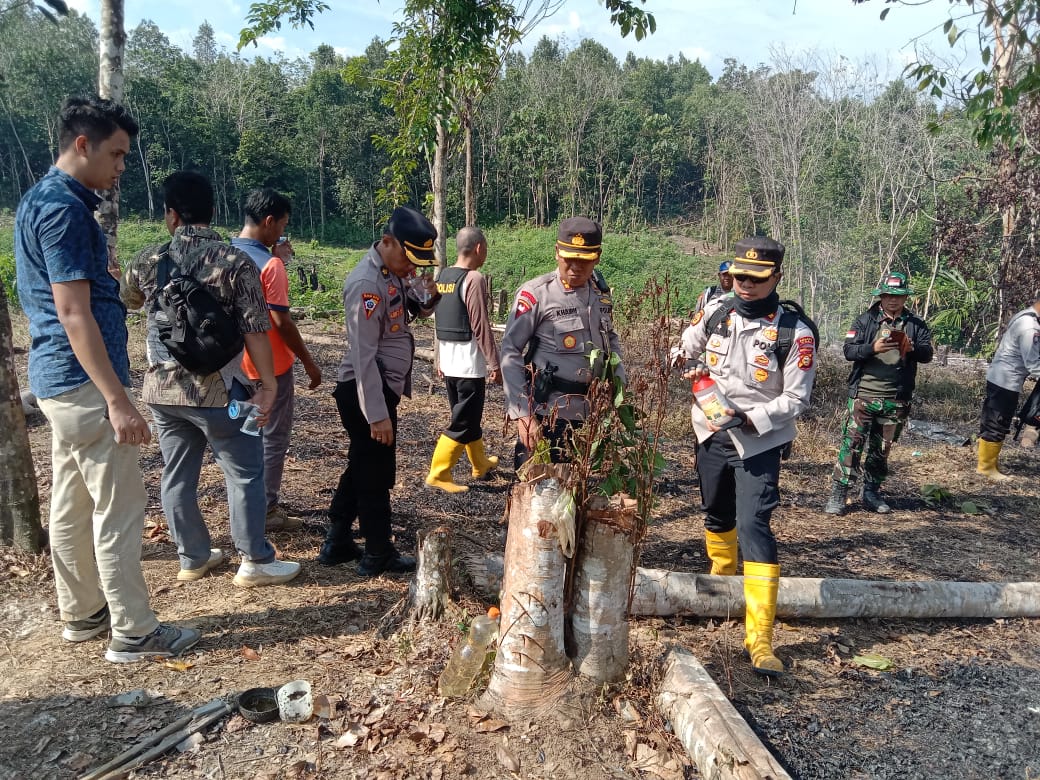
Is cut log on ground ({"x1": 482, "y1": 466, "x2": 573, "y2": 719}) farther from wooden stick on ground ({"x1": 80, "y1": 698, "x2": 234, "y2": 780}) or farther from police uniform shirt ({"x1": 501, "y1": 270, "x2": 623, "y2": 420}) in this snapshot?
police uniform shirt ({"x1": 501, "y1": 270, "x2": 623, "y2": 420})

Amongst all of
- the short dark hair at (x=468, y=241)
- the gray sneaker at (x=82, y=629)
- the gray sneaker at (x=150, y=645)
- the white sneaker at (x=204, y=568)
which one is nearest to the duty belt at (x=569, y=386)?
the short dark hair at (x=468, y=241)

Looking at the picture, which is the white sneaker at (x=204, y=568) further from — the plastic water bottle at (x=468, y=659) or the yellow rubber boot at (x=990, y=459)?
the yellow rubber boot at (x=990, y=459)

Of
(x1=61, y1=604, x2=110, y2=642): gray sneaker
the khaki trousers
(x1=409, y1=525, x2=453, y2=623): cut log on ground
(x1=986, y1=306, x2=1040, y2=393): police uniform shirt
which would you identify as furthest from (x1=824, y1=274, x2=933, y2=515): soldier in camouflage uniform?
(x1=61, y1=604, x2=110, y2=642): gray sneaker

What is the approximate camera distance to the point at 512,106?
37062 mm

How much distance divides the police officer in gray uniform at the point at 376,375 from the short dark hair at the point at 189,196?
73 cm

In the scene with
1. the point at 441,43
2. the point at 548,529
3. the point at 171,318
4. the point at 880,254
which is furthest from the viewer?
the point at 880,254

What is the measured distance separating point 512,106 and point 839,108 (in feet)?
70.2

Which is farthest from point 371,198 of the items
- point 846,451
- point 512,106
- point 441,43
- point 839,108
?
point 846,451

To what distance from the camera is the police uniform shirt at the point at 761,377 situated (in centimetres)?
320

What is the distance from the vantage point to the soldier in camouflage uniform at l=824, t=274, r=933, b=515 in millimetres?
5355

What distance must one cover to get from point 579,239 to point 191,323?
186 centimetres

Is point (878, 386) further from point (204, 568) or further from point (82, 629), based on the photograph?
point (82, 629)

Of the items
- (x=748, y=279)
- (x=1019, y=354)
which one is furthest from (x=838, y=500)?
(x=748, y=279)

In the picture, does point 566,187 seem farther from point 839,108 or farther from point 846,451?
point 846,451
